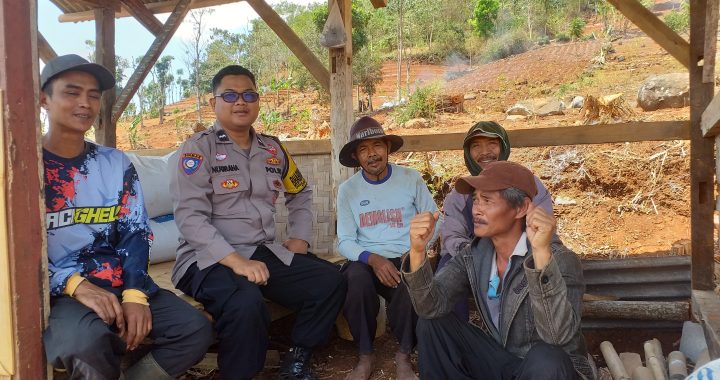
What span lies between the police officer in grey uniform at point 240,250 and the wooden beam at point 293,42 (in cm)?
113

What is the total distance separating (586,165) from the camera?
28.7 ft

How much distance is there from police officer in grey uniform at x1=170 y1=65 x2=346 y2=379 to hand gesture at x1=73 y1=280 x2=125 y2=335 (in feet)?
1.77

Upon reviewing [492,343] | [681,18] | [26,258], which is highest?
[681,18]

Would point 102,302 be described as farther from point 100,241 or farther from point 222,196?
point 222,196

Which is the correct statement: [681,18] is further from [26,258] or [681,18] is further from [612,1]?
[26,258]

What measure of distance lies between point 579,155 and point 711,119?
19.6ft

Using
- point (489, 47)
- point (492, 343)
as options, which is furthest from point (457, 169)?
point (489, 47)

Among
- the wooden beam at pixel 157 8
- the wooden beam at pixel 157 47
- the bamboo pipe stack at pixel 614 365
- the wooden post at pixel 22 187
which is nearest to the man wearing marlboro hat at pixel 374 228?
the bamboo pipe stack at pixel 614 365

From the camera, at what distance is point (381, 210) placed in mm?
3574

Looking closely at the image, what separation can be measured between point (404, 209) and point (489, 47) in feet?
74.3

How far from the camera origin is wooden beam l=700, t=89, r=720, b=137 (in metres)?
3.06

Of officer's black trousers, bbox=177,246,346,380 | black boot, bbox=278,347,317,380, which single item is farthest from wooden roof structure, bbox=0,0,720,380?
black boot, bbox=278,347,317,380

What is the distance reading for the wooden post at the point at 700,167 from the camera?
3.74m

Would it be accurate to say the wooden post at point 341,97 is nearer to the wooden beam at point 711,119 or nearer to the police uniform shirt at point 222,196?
the police uniform shirt at point 222,196
